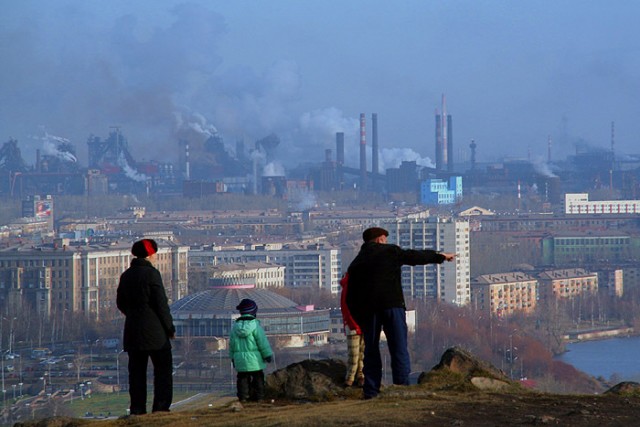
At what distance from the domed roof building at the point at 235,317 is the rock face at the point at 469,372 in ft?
69.2

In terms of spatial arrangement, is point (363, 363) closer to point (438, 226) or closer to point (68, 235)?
point (438, 226)

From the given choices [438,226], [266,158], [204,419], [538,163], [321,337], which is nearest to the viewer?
[204,419]

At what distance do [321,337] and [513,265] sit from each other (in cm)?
2526

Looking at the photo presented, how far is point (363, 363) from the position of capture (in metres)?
7.46

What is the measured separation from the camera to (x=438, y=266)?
46438mm

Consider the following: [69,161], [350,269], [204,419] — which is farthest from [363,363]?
[69,161]

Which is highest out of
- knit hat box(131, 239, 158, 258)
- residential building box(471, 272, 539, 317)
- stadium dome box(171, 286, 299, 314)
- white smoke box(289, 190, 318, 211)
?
white smoke box(289, 190, 318, 211)

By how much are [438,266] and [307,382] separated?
128 feet

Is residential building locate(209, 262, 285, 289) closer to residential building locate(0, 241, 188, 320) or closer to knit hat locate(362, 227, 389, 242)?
residential building locate(0, 241, 188, 320)

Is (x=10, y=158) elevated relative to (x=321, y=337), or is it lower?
elevated

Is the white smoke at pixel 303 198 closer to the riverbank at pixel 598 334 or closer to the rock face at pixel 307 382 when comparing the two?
the riverbank at pixel 598 334

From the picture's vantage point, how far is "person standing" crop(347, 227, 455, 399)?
23.9 ft

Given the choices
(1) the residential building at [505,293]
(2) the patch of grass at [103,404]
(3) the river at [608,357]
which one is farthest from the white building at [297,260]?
(2) the patch of grass at [103,404]

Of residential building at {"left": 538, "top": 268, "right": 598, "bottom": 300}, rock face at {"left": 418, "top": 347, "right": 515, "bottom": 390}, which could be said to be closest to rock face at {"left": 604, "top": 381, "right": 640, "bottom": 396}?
rock face at {"left": 418, "top": 347, "right": 515, "bottom": 390}
